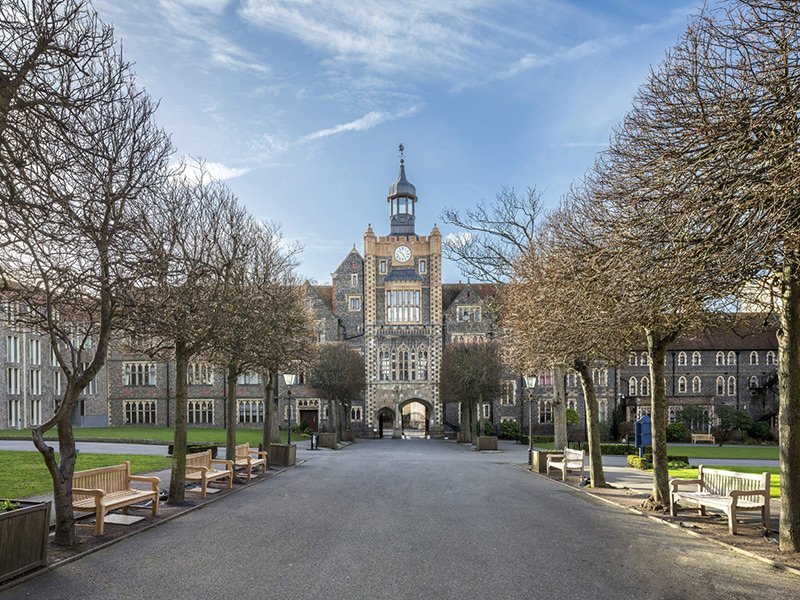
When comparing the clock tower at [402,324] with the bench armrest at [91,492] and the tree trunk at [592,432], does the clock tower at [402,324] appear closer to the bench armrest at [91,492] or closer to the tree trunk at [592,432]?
the tree trunk at [592,432]

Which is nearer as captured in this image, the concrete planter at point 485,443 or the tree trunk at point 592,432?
the tree trunk at point 592,432

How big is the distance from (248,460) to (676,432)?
4065 cm

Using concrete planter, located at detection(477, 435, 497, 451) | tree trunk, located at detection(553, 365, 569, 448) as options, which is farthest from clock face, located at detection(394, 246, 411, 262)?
tree trunk, located at detection(553, 365, 569, 448)

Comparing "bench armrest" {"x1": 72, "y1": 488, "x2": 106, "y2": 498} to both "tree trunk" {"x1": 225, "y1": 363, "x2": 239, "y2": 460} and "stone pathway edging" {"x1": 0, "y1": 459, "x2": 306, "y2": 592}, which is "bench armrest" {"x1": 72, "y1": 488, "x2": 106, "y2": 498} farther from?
"tree trunk" {"x1": 225, "y1": 363, "x2": 239, "y2": 460}

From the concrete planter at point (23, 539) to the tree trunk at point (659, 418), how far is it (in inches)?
449

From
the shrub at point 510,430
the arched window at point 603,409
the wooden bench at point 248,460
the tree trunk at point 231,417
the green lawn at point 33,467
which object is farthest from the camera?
the arched window at point 603,409

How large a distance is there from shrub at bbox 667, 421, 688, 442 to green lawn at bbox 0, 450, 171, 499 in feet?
127

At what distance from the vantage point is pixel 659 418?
1517 centimetres

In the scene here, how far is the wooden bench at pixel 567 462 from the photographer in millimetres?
21297

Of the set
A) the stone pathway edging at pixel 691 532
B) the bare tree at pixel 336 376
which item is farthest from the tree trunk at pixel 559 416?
the bare tree at pixel 336 376

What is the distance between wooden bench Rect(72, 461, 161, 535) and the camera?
11477mm

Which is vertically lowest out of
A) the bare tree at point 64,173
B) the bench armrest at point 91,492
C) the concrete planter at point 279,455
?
the concrete planter at point 279,455

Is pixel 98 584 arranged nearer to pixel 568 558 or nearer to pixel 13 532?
pixel 13 532

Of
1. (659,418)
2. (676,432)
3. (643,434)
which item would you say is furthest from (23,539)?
(676,432)
